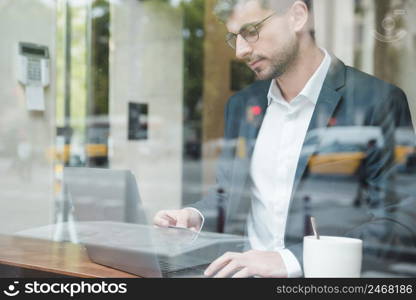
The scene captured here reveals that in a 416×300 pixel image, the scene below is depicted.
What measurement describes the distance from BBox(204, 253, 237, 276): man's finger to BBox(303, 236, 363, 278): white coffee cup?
0.27 metres

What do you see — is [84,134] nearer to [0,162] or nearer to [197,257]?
[0,162]

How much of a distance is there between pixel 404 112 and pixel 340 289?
30.7 inches

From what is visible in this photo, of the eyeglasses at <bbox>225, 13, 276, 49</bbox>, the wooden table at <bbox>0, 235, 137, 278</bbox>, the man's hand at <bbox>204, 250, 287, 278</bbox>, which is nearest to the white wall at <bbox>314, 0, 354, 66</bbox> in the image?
the eyeglasses at <bbox>225, 13, 276, 49</bbox>

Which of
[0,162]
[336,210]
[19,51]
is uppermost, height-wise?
[19,51]

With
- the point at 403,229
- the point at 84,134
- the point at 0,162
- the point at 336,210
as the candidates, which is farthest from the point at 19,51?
the point at 403,229

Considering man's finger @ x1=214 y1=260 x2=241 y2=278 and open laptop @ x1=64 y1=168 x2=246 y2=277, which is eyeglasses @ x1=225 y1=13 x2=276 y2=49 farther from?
man's finger @ x1=214 y1=260 x2=241 y2=278

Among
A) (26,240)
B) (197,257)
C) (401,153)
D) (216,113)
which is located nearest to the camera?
(197,257)

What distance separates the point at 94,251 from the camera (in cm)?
181

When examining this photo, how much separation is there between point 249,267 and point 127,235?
440mm

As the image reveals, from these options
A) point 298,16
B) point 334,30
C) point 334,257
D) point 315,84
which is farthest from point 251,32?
point 334,257

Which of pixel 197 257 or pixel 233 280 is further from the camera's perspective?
pixel 197 257

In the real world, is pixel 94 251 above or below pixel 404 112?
below

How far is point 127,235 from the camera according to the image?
1.83 metres

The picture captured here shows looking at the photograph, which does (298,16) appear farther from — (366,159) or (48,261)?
(48,261)
